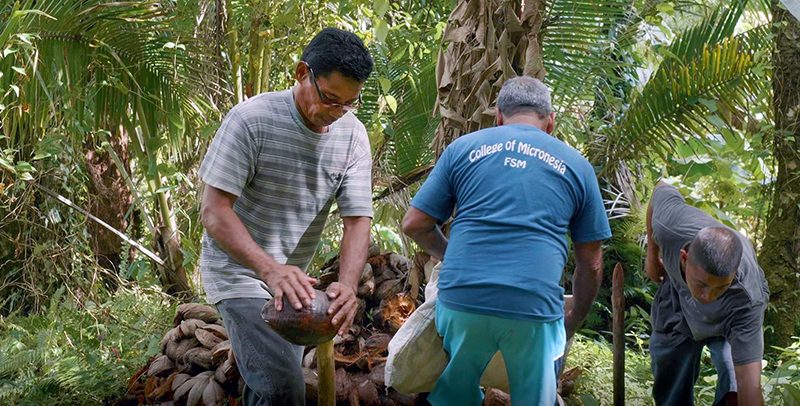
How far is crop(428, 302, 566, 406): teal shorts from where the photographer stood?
11.5 feet

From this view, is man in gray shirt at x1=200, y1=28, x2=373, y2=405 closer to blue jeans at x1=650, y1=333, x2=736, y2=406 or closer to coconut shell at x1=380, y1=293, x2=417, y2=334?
coconut shell at x1=380, y1=293, x2=417, y2=334

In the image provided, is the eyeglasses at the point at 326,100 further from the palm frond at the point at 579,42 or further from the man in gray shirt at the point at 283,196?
the palm frond at the point at 579,42

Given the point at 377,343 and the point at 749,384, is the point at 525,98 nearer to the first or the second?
the point at 749,384

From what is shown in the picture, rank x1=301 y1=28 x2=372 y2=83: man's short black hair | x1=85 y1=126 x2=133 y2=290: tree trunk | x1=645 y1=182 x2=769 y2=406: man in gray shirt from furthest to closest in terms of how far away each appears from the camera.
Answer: x1=85 y1=126 x2=133 y2=290: tree trunk → x1=645 y1=182 x2=769 y2=406: man in gray shirt → x1=301 y1=28 x2=372 y2=83: man's short black hair

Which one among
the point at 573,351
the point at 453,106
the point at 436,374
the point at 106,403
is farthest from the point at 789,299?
the point at 106,403

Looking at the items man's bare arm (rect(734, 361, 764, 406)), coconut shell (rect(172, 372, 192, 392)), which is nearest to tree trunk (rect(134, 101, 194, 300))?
coconut shell (rect(172, 372, 192, 392))

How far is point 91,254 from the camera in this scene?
7754 millimetres

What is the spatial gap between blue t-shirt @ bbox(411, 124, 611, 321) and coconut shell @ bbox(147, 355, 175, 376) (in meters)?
2.16

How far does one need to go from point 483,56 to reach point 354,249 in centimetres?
158

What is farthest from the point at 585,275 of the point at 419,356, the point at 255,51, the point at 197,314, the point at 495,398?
the point at 255,51

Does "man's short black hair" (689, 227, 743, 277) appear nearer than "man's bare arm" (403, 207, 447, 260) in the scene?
No

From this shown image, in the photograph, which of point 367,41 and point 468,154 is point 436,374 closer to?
point 468,154

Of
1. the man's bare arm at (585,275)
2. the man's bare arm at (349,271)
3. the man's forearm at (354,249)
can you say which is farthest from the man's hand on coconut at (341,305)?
the man's bare arm at (585,275)

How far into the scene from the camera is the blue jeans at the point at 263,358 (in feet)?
11.6
